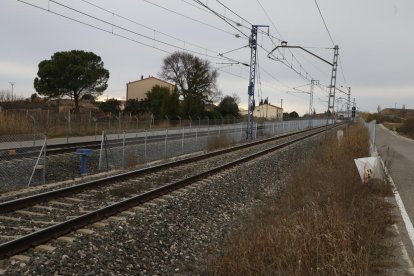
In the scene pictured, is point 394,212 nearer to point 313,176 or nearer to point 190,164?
point 313,176

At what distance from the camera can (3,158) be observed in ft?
51.6

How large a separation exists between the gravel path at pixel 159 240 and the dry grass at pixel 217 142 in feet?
54.6

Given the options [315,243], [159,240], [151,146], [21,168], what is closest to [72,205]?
[159,240]

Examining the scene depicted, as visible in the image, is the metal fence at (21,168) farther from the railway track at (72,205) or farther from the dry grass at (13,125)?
the dry grass at (13,125)

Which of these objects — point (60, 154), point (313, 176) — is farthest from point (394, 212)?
point (60, 154)

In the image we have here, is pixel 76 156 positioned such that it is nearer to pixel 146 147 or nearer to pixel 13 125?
pixel 146 147

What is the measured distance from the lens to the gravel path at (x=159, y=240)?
265 inches

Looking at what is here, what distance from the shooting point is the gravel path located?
674cm

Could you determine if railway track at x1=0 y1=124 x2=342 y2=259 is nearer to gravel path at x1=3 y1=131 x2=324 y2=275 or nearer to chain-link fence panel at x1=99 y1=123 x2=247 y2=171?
gravel path at x1=3 y1=131 x2=324 y2=275

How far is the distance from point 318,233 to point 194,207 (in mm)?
4905

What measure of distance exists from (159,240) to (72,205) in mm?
3099

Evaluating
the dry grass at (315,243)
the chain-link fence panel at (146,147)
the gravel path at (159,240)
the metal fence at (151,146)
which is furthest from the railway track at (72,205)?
the metal fence at (151,146)

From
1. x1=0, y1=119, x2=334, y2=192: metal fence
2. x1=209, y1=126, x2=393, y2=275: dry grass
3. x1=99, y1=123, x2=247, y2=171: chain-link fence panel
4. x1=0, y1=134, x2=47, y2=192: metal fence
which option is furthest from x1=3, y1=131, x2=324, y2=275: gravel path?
x1=99, y1=123, x2=247, y2=171: chain-link fence panel

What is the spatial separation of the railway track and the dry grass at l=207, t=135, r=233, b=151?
13597 mm
